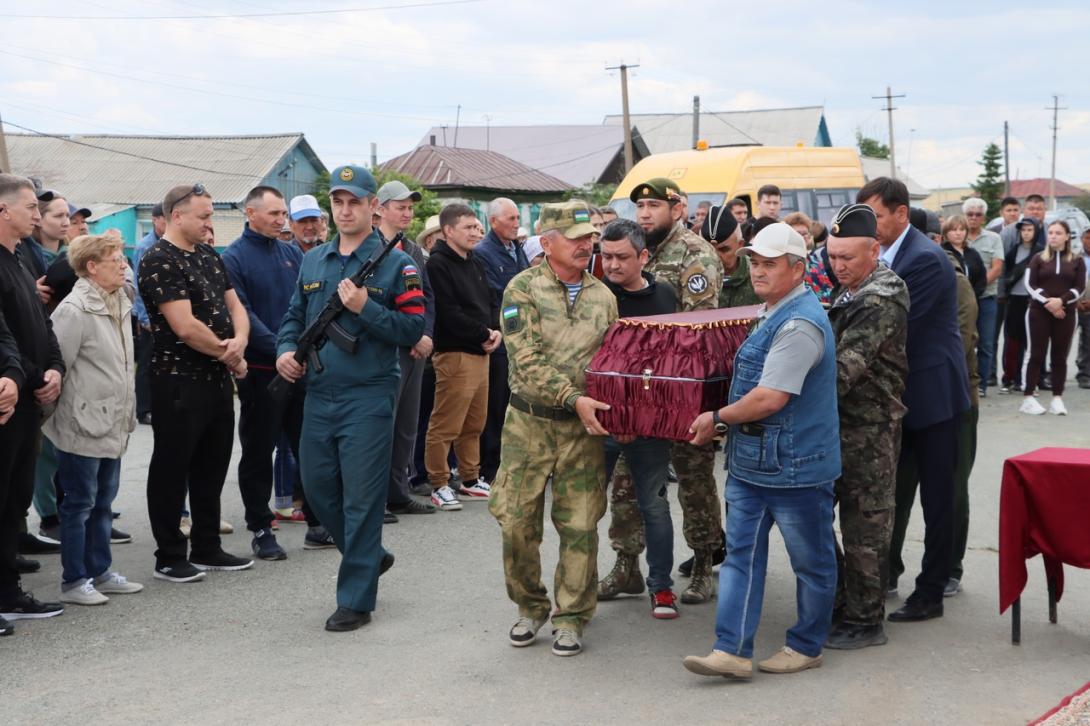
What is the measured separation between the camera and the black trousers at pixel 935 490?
18.1 feet

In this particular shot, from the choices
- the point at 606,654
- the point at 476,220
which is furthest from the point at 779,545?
the point at 476,220

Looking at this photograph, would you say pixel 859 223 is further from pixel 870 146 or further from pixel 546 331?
pixel 870 146

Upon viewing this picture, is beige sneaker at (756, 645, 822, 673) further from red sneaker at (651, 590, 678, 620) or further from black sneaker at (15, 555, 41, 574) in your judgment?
black sneaker at (15, 555, 41, 574)

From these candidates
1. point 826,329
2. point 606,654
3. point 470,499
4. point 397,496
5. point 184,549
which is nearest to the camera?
point 826,329

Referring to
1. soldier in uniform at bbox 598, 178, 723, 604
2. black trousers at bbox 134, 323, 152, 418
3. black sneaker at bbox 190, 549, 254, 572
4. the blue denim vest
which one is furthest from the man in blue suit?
black trousers at bbox 134, 323, 152, 418

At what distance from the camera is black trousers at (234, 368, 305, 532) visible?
715 cm

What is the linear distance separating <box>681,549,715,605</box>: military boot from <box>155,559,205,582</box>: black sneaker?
2.85 meters

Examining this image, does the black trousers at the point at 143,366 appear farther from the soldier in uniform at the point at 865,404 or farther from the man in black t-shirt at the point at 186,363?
the soldier in uniform at the point at 865,404

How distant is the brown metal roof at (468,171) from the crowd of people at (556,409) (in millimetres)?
39472

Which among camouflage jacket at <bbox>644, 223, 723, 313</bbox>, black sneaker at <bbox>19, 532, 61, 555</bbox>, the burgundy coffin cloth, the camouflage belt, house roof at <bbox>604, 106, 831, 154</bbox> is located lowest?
black sneaker at <bbox>19, 532, 61, 555</bbox>

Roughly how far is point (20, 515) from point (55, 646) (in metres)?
0.87

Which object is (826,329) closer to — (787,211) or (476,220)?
(476,220)

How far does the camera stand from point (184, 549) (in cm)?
664

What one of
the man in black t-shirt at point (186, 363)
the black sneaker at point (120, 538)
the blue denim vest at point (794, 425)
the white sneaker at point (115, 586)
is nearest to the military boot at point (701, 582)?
the blue denim vest at point (794, 425)
